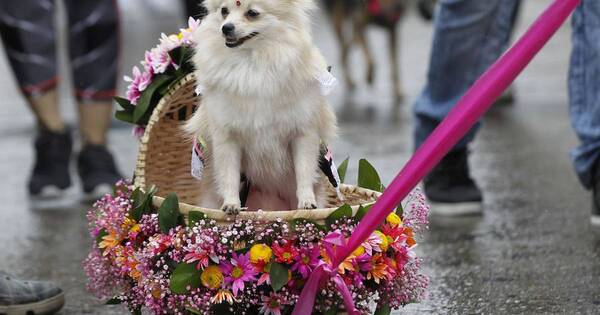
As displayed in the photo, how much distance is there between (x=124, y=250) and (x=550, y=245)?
1.86 metres

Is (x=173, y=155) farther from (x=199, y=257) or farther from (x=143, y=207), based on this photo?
(x=199, y=257)

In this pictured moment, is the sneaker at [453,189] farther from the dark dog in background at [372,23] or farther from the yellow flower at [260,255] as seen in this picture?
the dark dog in background at [372,23]

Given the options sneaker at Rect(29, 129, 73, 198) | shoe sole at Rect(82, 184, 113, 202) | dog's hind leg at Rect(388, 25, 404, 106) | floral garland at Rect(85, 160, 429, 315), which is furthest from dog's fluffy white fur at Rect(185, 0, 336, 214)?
dog's hind leg at Rect(388, 25, 404, 106)

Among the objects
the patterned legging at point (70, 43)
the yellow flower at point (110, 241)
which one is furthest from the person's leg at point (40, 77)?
the yellow flower at point (110, 241)

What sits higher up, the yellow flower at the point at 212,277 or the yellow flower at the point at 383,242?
the yellow flower at the point at 383,242

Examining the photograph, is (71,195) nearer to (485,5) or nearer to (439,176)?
(439,176)

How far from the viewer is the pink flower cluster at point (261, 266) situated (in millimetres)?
2699

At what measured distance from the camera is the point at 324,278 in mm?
2682

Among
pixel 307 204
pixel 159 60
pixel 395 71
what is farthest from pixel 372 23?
pixel 307 204

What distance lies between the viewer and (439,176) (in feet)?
16.1

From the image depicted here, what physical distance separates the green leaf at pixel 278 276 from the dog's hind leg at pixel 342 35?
28.2ft

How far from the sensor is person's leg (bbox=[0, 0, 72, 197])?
548 centimetres

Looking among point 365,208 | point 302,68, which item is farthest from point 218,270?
point 302,68

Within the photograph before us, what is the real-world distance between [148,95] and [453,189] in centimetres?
194
